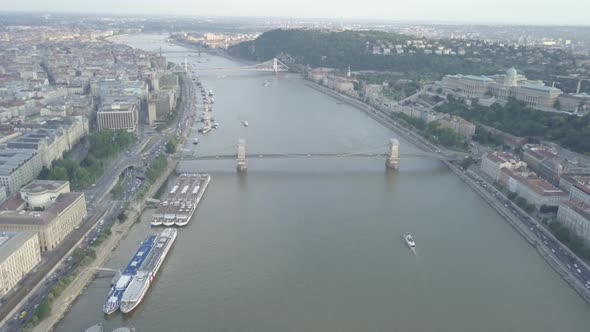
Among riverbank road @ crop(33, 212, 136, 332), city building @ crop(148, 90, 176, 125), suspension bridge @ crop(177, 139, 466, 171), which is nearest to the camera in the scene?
riverbank road @ crop(33, 212, 136, 332)

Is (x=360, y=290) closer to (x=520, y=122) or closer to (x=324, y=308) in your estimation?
(x=324, y=308)

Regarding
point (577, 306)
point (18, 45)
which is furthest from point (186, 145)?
point (18, 45)

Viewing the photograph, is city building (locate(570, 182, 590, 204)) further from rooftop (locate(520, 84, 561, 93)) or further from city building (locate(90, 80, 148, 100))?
Result: city building (locate(90, 80, 148, 100))

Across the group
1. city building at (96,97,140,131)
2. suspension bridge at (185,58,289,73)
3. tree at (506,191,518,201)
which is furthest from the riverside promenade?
suspension bridge at (185,58,289,73)

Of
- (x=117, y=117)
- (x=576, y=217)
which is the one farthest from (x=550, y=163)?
(x=117, y=117)

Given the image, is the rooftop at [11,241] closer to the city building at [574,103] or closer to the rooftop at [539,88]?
the city building at [574,103]

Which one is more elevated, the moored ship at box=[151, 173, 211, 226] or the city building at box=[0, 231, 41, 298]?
the city building at box=[0, 231, 41, 298]

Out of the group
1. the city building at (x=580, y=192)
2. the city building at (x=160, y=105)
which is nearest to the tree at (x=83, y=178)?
the city building at (x=160, y=105)
